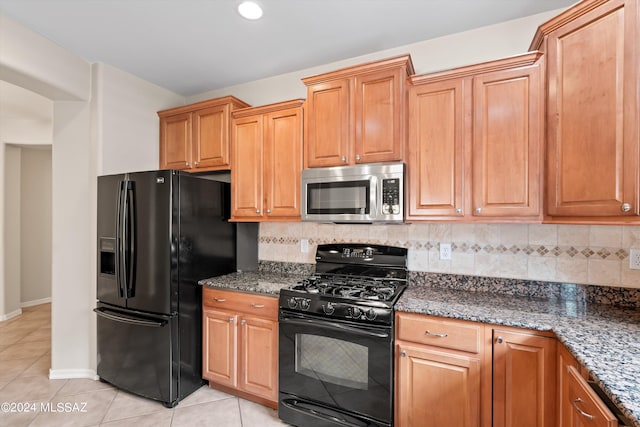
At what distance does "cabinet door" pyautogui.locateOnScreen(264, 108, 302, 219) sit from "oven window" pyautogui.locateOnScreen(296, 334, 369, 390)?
951mm

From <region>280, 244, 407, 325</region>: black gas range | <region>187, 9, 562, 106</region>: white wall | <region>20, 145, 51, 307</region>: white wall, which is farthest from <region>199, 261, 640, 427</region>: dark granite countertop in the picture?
<region>20, 145, 51, 307</region>: white wall

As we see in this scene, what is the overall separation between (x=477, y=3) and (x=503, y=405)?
2.33m

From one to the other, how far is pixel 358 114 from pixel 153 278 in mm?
1949

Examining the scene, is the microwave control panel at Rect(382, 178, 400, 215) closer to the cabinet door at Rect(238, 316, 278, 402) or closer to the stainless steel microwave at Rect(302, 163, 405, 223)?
the stainless steel microwave at Rect(302, 163, 405, 223)

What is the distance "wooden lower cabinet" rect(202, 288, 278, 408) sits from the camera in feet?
7.30

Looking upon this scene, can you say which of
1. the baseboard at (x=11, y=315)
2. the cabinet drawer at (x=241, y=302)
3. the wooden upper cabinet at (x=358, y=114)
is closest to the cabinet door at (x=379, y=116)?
the wooden upper cabinet at (x=358, y=114)

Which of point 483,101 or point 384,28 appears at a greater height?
point 384,28

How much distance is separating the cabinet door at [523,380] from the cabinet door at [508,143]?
709mm

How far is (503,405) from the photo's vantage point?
1588mm

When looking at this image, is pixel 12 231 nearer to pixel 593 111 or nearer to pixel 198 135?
pixel 198 135

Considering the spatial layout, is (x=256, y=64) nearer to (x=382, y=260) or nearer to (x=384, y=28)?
(x=384, y=28)

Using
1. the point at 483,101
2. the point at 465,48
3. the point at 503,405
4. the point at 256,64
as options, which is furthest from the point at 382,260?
the point at 256,64

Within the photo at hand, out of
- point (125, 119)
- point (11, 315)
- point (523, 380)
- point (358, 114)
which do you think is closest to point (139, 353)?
point (125, 119)

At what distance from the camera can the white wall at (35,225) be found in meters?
4.76
